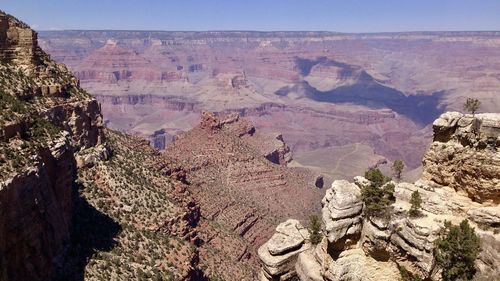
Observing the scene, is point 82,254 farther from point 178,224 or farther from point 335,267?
point 335,267

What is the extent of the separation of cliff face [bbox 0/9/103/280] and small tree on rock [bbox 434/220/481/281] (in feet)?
79.5

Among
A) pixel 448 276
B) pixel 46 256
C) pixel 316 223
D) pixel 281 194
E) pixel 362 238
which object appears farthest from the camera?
pixel 281 194

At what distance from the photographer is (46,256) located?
118 ft

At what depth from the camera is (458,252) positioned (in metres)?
22.6

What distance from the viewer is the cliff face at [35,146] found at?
31.3 metres

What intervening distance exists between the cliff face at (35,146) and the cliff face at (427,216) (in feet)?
60.0

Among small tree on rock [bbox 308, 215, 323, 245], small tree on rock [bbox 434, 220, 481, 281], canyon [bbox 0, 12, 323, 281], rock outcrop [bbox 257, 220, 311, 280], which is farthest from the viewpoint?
canyon [bbox 0, 12, 323, 281]

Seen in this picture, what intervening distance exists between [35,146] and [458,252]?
28.8m

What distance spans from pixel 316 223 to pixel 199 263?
30007 mm

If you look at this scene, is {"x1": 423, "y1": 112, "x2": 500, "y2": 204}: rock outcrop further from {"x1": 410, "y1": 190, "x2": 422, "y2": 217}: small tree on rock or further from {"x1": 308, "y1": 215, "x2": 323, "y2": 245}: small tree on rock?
{"x1": 308, "y1": 215, "x2": 323, "y2": 245}: small tree on rock

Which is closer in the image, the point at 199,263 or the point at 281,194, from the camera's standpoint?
the point at 199,263

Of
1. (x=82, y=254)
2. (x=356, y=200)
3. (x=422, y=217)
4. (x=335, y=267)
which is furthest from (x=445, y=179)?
(x=82, y=254)

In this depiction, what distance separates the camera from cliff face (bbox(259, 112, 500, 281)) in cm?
2391

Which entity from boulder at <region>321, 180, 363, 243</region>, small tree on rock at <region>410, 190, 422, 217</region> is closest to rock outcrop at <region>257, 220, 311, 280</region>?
boulder at <region>321, 180, 363, 243</region>
